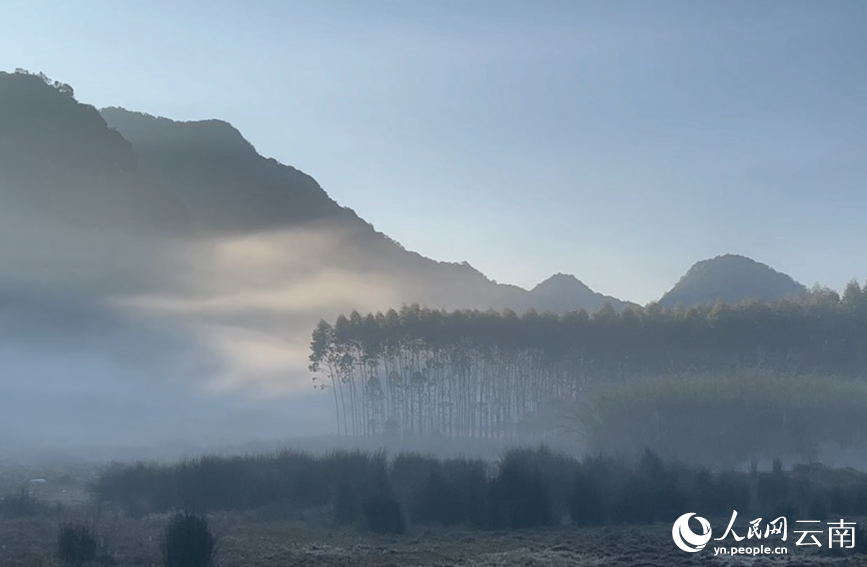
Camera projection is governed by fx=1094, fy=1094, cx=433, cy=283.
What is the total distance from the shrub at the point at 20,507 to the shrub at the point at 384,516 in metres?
11.8

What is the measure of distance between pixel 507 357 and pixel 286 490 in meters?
43.2

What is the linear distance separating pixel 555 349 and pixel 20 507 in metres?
49.5

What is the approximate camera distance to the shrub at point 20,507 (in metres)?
37.5

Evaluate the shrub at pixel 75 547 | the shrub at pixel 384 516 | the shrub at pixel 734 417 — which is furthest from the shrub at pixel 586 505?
the shrub at pixel 734 417

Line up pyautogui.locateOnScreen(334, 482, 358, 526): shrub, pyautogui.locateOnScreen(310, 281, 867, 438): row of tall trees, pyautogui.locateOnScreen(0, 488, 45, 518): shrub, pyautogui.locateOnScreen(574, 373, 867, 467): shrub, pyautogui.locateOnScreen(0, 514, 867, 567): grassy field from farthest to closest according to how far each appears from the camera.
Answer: pyautogui.locateOnScreen(310, 281, 867, 438): row of tall trees → pyautogui.locateOnScreen(574, 373, 867, 467): shrub → pyautogui.locateOnScreen(0, 488, 45, 518): shrub → pyautogui.locateOnScreen(334, 482, 358, 526): shrub → pyautogui.locateOnScreen(0, 514, 867, 567): grassy field

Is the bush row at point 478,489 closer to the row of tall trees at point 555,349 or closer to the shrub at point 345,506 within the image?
the shrub at point 345,506

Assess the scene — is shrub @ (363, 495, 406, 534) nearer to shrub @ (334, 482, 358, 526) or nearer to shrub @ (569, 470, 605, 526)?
A: shrub @ (334, 482, 358, 526)

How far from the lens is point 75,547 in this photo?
27016 millimetres

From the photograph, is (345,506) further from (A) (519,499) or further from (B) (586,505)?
(B) (586,505)

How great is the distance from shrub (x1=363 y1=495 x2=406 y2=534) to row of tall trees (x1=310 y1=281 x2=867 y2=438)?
42803 millimetres

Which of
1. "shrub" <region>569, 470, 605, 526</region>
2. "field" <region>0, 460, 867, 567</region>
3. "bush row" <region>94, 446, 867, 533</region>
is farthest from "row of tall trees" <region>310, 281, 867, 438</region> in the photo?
"field" <region>0, 460, 867, 567</region>

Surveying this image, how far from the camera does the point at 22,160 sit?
179 meters

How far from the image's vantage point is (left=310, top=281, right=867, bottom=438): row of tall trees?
77.1 m

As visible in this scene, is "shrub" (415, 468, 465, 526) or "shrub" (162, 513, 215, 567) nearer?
"shrub" (162, 513, 215, 567)
